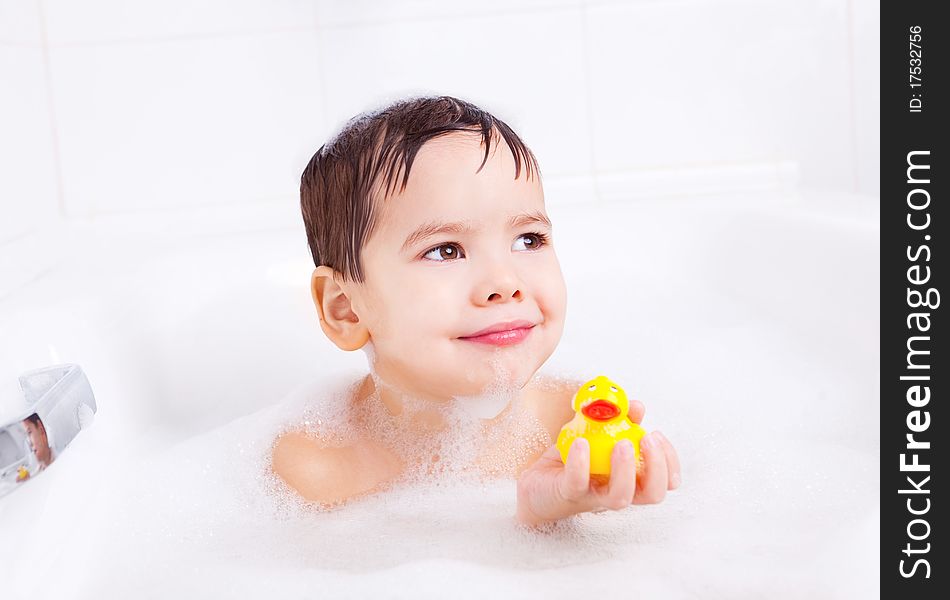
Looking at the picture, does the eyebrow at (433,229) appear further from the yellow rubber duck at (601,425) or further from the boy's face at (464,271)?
the yellow rubber duck at (601,425)

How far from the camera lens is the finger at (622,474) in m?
0.86

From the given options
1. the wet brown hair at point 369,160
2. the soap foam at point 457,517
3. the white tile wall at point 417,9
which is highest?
the white tile wall at point 417,9

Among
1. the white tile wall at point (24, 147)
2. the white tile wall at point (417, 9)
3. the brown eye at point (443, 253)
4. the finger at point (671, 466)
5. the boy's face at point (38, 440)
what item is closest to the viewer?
the boy's face at point (38, 440)

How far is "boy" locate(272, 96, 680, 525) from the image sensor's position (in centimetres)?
101

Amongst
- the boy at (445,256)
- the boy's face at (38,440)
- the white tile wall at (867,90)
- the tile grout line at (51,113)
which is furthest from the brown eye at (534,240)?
the tile grout line at (51,113)

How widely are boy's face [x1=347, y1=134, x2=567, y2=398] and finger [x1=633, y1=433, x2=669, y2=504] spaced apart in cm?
19

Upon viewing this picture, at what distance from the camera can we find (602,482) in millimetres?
903

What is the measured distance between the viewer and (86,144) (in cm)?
184

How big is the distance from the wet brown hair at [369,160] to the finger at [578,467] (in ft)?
1.00

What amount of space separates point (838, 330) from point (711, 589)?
734 mm

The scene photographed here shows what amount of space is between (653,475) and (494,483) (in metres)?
0.29

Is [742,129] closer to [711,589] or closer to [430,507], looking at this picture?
[430,507]

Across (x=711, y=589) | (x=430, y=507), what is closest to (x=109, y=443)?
(x=430, y=507)

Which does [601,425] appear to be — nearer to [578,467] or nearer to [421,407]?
[578,467]
